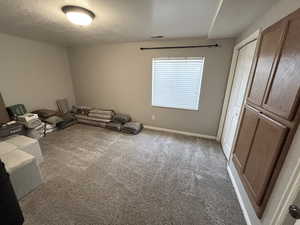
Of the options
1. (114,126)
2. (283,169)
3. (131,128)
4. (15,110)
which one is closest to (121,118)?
(114,126)

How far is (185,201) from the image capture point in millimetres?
1611

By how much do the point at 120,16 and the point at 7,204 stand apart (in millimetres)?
2424

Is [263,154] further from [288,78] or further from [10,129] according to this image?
[10,129]

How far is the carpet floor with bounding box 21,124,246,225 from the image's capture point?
1.42 m

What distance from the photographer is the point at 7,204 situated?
1070 millimetres

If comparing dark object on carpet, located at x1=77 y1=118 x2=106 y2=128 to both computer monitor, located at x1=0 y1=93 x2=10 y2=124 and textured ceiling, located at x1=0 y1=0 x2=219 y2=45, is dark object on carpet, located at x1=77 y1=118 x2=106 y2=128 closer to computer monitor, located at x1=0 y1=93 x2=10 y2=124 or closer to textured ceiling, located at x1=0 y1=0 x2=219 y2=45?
computer monitor, located at x1=0 y1=93 x2=10 y2=124

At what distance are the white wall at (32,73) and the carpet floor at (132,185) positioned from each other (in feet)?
4.22

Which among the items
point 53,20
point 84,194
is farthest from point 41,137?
point 53,20

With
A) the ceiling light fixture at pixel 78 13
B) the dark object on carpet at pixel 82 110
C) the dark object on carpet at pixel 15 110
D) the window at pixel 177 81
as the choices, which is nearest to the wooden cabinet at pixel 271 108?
the window at pixel 177 81

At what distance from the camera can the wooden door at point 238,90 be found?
202 cm

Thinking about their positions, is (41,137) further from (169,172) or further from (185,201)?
(185,201)

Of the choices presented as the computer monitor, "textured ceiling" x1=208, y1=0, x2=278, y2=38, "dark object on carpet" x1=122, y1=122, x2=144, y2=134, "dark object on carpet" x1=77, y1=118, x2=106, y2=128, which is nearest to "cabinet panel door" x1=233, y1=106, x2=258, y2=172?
"textured ceiling" x1=208, y1=0, x2=278, y2=38

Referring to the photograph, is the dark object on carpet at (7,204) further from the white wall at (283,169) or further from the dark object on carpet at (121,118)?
the dark object on carpet at (121,118)

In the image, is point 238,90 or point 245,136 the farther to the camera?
point 238,90
